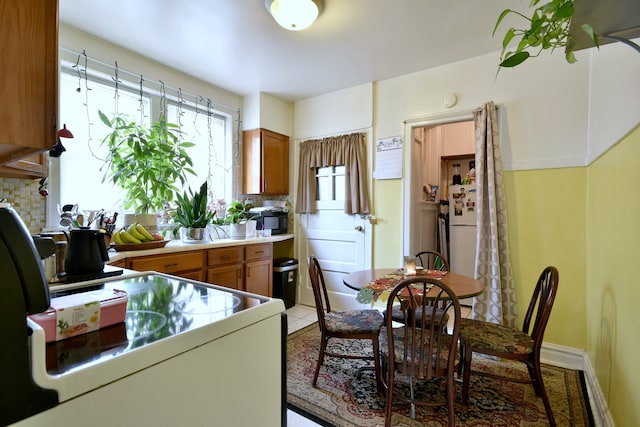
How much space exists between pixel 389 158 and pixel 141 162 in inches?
94.0

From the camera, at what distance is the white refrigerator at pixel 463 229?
3898 millimetres

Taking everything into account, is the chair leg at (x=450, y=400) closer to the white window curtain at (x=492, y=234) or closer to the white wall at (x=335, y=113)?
the white window curtain at (x=492, y=234)

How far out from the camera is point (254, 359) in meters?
0.86

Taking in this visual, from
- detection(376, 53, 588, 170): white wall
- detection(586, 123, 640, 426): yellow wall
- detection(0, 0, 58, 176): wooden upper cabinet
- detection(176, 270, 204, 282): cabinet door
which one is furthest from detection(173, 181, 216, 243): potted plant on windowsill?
detection(586, 123, 640, 426): yellow wall

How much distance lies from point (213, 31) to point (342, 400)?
9.30 ft

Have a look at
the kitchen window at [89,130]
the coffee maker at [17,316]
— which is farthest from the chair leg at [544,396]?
the kitchen window at [89,130]

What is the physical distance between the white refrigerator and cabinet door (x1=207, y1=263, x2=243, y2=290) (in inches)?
108

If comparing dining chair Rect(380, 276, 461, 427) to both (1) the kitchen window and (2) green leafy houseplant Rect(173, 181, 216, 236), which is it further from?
(1) the kitchen window

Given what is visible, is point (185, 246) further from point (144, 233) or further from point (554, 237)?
point (554, 237)

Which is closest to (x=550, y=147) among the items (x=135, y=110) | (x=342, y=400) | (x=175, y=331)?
(x=342, y=400)

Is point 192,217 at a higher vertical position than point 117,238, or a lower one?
higher

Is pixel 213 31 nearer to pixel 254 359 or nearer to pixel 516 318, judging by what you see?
pixel 254 359

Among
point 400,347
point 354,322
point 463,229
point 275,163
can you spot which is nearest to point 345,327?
point 354,322

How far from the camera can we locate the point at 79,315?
0.71m
